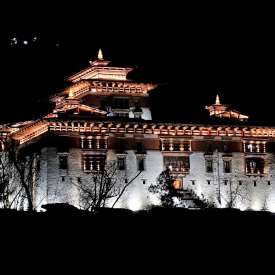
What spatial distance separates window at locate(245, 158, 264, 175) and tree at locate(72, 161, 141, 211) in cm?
1039

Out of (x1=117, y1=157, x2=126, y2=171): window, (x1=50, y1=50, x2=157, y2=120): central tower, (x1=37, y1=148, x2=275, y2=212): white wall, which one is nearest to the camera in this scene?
(x1=37, y1=148, x2=275, y2=212): white wall

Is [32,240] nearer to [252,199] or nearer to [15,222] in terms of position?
[15,222]

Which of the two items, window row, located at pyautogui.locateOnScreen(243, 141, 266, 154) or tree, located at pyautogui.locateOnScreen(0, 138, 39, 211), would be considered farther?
window row, located at pyautogui.locateOnScreen(243, 141, 266, 154)

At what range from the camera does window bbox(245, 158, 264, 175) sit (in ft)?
247

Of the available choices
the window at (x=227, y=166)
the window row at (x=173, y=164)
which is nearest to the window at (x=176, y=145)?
the window row at (x=173, y=164)

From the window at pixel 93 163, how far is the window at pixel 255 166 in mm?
13575

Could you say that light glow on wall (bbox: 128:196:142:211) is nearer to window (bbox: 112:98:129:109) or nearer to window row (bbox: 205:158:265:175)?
window row (bbox: 205:158:265:175)

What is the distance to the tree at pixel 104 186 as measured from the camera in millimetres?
69375

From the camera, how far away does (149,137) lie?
241 ft

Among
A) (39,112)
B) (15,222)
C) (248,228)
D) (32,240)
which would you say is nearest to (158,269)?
(32,240)

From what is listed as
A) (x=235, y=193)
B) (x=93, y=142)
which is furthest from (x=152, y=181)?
(x=235, y=193)

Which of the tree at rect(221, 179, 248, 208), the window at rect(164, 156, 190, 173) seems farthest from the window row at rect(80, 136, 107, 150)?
the tree at rect(221, 179, 248, 208)

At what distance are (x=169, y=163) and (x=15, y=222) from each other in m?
30.4

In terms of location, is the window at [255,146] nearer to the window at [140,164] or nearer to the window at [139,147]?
the window at [139,147]
